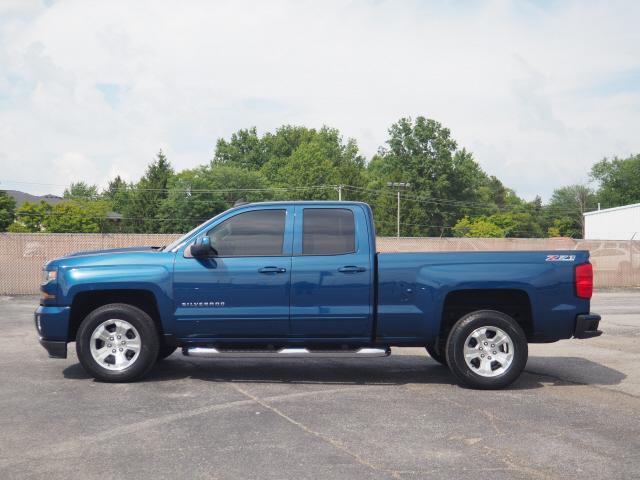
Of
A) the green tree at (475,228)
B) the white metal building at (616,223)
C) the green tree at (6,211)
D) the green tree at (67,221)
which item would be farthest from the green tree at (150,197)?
the white metal building at (616,223)

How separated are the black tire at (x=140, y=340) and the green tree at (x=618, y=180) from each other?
11489 cm

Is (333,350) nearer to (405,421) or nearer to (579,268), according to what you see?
(405,421)

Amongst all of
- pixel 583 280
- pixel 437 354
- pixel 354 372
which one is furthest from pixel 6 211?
pixel 583 280

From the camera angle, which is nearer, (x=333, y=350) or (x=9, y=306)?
(x=333, y=350)

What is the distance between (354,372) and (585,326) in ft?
8.88

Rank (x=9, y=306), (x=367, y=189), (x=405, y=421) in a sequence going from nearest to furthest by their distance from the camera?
(x=405, y=421), (x=9, y=306), (x=367, y=189)

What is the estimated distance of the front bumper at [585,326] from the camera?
24.7ft

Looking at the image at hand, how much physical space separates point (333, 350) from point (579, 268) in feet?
9.05

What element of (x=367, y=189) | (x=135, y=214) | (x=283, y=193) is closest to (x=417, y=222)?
(x=367, y=189)

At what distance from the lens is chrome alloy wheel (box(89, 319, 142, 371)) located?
7.63m

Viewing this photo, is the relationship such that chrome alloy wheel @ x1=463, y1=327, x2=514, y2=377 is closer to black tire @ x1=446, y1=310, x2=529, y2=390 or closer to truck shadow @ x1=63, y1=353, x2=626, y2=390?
black tire @ x1=446, y1=310, x2=529, y2=390

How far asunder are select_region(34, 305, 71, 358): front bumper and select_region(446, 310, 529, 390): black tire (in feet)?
13.5

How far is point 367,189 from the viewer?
91.7 metres

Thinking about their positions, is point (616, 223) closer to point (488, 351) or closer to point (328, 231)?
point (488, 351)
